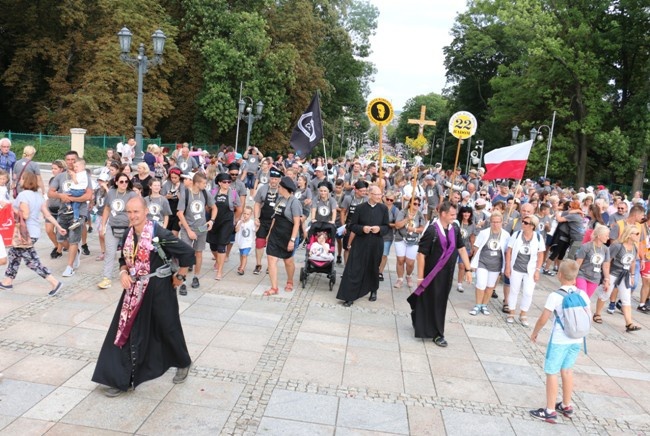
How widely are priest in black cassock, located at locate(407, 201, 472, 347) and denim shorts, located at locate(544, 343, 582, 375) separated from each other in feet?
6.75

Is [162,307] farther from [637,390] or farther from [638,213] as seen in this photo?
[638,213]

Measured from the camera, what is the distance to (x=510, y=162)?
31.8 feet

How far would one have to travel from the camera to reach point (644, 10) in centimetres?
3188

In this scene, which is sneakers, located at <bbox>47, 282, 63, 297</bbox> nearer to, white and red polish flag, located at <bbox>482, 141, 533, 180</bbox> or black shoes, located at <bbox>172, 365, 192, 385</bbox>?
black shoes, located at <bbox>172, 365, 192, 385</bbox>

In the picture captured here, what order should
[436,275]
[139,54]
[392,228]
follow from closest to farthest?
[436,275], [392,228], [139,54]

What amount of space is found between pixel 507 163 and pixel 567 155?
1200 inches

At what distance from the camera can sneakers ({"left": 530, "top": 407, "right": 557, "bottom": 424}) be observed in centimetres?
537

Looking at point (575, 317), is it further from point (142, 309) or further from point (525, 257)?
point (142, 309)

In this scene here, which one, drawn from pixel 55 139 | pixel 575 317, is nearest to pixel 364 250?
pixel 575 317

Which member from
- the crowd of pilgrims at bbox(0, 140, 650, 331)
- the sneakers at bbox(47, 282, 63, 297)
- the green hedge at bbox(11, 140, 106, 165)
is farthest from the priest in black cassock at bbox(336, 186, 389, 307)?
the green hedge at bbox(11, 140, 106, 165)

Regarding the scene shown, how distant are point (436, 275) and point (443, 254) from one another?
0.28 meters

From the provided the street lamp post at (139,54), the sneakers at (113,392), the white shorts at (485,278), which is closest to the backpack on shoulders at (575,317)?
the white shorts at (485,278)

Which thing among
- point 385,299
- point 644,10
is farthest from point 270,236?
point 644,10

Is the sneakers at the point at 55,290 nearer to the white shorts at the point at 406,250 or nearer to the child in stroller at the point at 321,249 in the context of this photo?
the child in stroller at the point at 321,249
